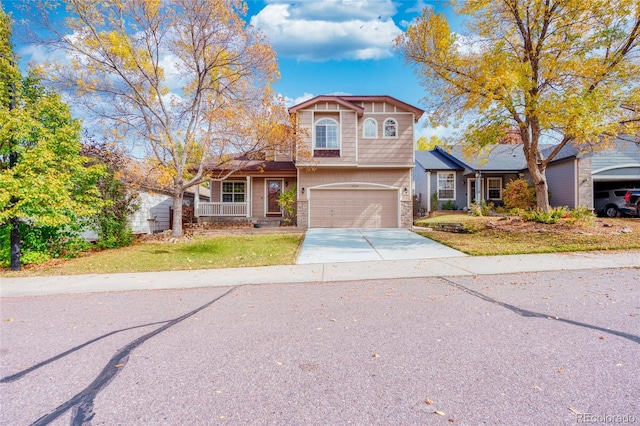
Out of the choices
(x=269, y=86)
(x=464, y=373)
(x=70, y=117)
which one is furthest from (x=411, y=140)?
(x=464, y=373)

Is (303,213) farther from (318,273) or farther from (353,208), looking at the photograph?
(318,273)

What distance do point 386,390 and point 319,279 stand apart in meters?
4.06

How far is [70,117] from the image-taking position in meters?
9.23

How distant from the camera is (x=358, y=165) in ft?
54.0

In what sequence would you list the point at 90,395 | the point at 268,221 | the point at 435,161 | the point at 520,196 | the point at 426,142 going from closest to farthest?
the point at 90,395 < the point at 268,221 < the point at 520,196 < the point at 435,161 < the point at 426,142

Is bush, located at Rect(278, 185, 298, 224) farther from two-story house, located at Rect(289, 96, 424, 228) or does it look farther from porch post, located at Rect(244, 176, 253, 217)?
porch post, located at Rect(244, 176, 253, 217)

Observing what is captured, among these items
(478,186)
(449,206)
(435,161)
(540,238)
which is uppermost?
(435,161)

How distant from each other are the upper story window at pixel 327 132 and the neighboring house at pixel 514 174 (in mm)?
5951

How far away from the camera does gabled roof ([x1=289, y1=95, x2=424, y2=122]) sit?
16156mm

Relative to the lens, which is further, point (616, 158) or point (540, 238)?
point (616, 158)

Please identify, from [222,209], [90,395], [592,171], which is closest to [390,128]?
[222,209]

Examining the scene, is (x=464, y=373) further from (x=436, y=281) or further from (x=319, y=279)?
(x=319, y=279)

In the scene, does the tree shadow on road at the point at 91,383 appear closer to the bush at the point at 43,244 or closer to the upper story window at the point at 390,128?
the bush at the point at 43,244

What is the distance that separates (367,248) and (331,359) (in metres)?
7.49
